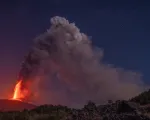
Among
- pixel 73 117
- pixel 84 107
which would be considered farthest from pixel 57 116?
pixel 84 107

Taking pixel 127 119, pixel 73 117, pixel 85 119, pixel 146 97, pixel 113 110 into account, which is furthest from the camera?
pixel 146 97

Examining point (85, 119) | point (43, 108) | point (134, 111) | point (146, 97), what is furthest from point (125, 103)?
point (43, 108)

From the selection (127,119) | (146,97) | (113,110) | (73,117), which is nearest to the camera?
(127,119)

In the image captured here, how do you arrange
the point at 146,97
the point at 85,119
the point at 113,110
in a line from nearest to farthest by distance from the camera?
the point at 85,119 → the point at 113,110 → the point at 146,97

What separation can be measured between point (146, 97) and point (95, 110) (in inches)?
315

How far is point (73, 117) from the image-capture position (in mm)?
42219

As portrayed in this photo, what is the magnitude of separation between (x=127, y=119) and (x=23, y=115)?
12087mm

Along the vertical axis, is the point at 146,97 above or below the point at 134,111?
above

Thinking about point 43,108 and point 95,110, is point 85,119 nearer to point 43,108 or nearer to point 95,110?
point 95,110

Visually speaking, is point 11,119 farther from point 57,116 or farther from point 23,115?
point 57,116

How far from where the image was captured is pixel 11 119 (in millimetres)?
39719

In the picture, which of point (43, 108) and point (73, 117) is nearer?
point (73, 117)

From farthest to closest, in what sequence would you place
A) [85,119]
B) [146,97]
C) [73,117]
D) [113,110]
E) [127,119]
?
[146,97] < [113,110] < [73,117] < [85,119] < [127,119]

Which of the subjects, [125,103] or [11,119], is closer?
[11,119]
